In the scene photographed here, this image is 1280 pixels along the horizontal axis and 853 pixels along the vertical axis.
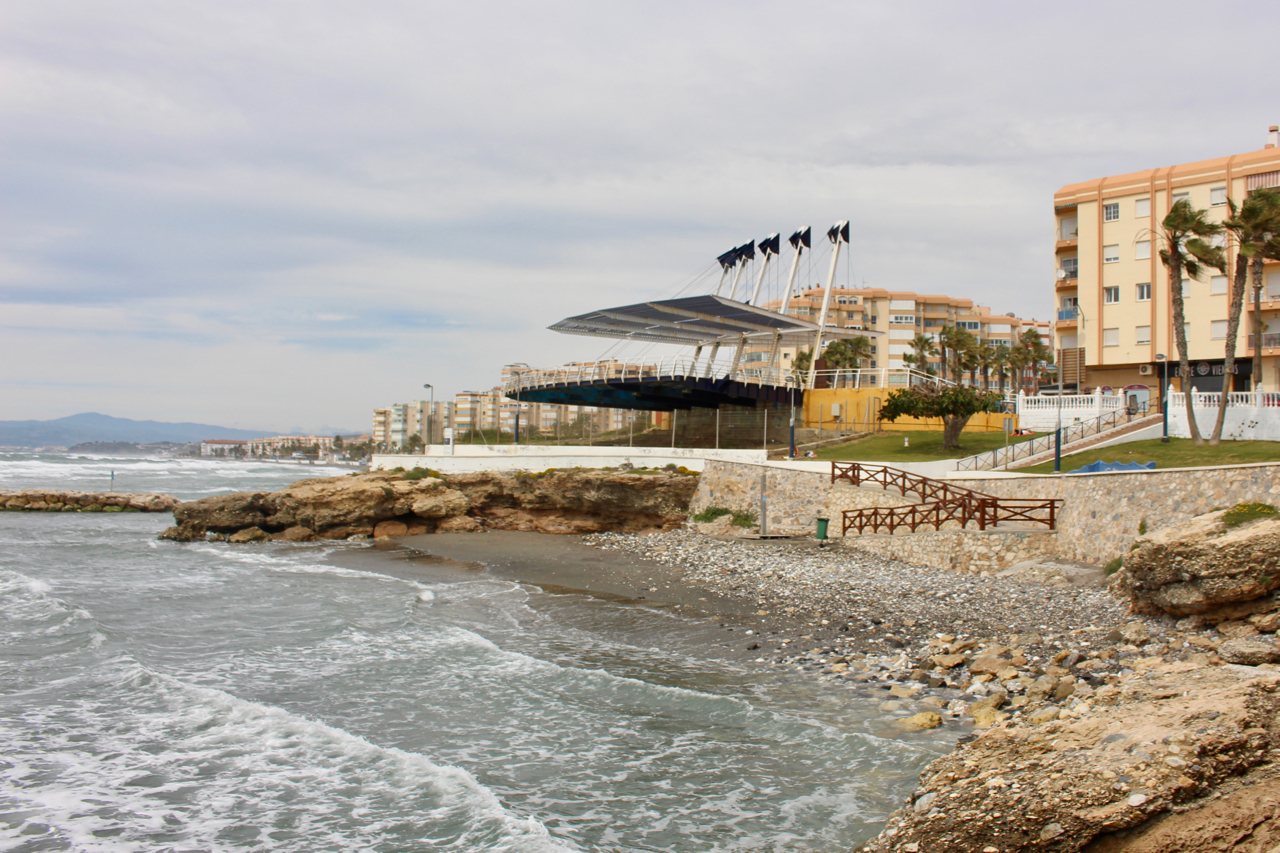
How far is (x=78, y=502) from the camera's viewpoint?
179ft

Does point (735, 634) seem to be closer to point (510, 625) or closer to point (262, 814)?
point (510, 625)

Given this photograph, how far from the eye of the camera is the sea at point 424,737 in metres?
8.03

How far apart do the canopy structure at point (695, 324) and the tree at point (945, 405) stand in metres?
9.03

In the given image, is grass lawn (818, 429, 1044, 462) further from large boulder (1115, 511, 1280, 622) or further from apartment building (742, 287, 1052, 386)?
apartment building (742, 287, 1052, 386)

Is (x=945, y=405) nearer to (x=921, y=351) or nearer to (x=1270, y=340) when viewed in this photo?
(x=1270, y=340)

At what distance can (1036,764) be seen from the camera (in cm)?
601

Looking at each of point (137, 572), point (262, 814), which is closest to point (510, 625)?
point (262, 814)

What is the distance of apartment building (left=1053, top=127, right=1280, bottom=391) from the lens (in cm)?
4153

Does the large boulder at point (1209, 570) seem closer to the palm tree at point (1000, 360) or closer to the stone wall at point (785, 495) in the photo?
the stone wall at point (785, 495)

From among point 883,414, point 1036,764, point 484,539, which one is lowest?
point 484,539

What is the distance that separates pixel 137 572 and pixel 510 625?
16.4 meters

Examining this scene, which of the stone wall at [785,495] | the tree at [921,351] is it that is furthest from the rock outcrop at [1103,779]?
the tree at [921,351]

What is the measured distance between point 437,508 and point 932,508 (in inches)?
904

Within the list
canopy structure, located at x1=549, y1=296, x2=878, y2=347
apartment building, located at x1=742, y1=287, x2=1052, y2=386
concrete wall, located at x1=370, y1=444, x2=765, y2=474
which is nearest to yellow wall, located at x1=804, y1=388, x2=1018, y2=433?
canopy structure, located at x1=549, y1=296, x2=878, y2=347
